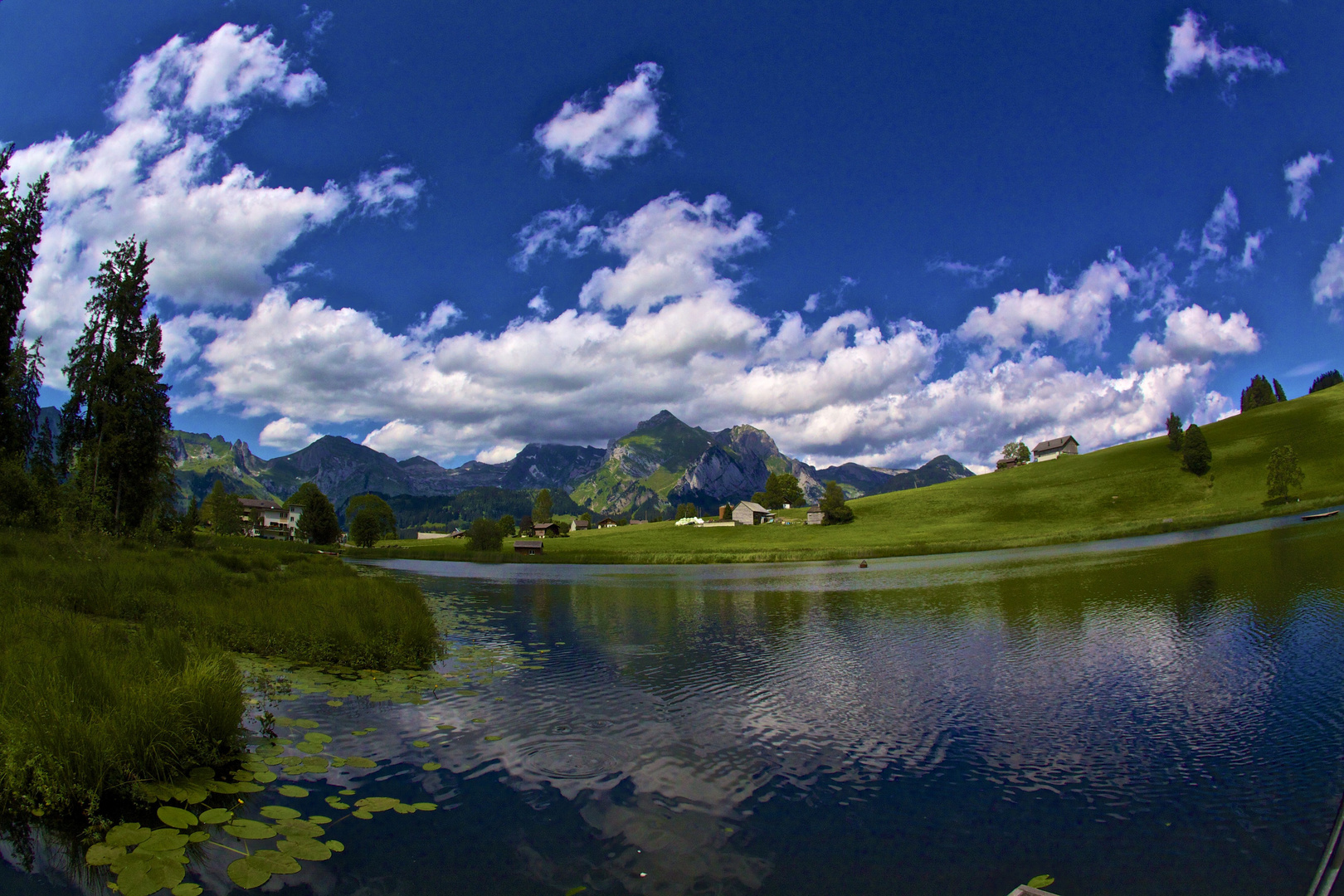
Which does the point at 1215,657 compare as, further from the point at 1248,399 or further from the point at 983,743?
the point at 1248,399

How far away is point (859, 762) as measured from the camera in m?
13.0

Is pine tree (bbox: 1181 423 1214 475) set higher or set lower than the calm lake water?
higher

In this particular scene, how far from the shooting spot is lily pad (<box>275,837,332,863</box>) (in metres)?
8.14

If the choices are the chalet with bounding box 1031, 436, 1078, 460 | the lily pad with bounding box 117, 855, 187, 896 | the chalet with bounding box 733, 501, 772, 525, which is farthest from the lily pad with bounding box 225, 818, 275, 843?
the chalet with bounding box 1031, 436, 1078, 460

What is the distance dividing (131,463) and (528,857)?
58266 millimetres

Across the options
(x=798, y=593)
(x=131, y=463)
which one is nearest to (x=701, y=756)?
(x=798, y=593)

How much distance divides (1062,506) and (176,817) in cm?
13122

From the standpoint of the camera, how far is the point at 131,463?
48906 mm

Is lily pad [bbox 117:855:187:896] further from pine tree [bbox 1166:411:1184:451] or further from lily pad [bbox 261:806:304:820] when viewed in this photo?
pine tree [bbox 1166:411:1184:451]

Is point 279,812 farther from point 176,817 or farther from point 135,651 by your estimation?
point 135,651

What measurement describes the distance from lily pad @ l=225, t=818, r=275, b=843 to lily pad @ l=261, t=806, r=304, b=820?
458mm

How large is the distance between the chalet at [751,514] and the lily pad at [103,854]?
511 feet

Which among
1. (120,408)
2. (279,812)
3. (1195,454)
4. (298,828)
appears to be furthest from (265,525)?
(1195,454)

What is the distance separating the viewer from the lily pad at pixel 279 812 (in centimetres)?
923
